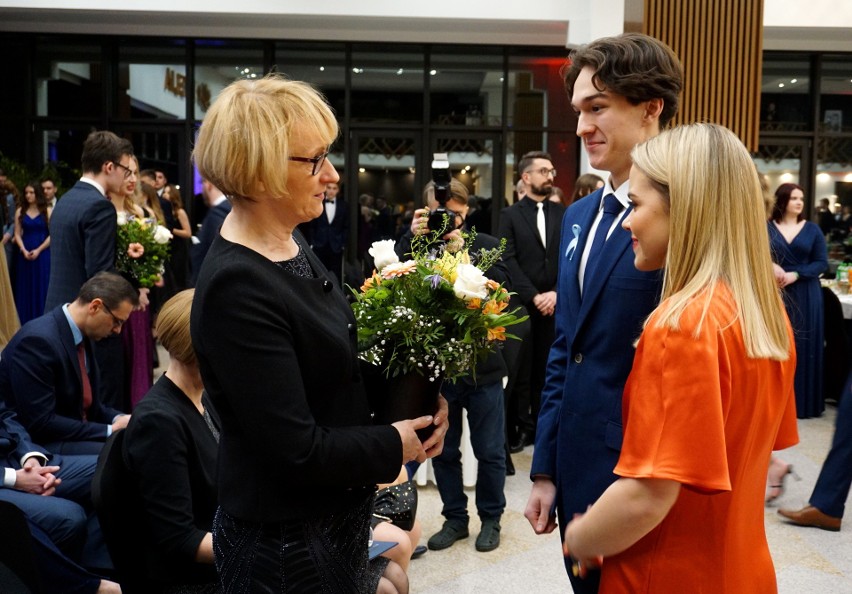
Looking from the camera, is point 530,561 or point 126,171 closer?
point 530,561

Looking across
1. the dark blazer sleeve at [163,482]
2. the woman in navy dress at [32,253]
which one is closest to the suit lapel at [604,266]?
the dark blazer sleeve at [163,482]

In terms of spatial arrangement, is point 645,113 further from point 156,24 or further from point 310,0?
point 156,24

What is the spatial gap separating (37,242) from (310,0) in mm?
3924

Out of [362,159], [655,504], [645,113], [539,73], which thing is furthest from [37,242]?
[655,504]

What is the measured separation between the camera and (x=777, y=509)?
16.4 ft

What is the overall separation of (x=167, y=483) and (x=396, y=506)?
811mm

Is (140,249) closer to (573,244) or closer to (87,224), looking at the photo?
(87,224)

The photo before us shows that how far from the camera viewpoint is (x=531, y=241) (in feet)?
19.8

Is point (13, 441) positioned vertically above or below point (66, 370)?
below

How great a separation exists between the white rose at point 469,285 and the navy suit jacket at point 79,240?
3663 mm

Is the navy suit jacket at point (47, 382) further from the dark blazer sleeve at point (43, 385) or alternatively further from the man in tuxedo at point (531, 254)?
the man in tuxedo at point (531, 254)

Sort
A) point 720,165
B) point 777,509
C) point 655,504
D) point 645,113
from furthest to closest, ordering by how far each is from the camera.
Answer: point 777,509, point 645,113, point 720,165, point 655,504

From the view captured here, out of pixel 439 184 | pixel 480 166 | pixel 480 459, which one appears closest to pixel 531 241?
pixel 480 459

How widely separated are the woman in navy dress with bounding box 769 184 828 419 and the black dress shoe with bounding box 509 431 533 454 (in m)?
2.52
